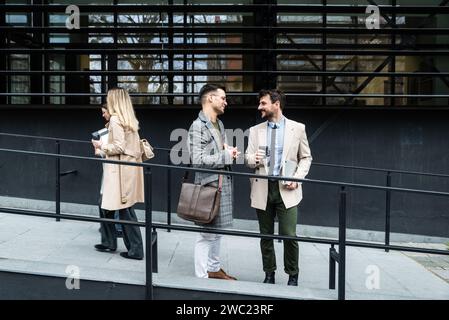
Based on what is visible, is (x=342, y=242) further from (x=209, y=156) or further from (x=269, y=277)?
(x=209, y=156)

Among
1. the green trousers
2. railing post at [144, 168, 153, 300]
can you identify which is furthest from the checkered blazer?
railing post at [144, 168, 153, 300]

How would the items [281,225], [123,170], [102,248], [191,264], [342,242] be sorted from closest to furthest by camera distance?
[342,242] < [281,225] < [123,170] < [191,264] < [102,248]

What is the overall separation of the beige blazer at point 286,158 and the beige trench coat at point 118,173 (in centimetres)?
122

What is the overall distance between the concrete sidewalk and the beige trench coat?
0.61 meters

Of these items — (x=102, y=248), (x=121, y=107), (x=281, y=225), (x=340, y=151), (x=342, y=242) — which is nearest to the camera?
(x=342, y=242)

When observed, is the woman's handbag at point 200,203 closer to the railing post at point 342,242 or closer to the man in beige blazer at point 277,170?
the man in beige blazer at point 277,170

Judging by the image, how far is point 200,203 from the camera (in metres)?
3.71

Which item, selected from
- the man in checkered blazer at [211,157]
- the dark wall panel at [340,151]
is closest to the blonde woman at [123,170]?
the man in checkered blazer at [211,157]

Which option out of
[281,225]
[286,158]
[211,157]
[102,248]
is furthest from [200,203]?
[102,248]

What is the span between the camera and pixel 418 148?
676cm

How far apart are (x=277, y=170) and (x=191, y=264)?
4.63ft
